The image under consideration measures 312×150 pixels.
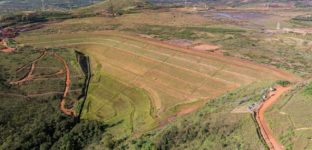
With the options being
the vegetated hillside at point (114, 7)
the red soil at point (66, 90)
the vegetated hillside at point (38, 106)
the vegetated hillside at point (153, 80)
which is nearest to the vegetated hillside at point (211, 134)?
the vegetated hillside at point (153, 80)

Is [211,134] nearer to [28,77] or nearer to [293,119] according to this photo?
[293,119]

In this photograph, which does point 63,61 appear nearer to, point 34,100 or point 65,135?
point 34,100

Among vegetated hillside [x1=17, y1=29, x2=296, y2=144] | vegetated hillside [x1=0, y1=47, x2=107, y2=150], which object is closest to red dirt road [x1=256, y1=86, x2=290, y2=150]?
vegetated hillside [x1=17, y1=29, x2=296, y2=144]

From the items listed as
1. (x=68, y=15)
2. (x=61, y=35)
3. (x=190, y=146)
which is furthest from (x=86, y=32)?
(x=190, y=146)

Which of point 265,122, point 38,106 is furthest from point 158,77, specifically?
point 265,122

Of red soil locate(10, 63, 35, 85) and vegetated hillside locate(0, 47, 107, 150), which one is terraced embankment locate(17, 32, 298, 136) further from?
red soil locate(10, 63, 35, 85)

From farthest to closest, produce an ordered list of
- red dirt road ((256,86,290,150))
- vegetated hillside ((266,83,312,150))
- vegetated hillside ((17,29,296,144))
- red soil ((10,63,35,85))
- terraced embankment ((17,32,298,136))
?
red soil ((10,63,35,85)) < terraced embankment ((17,32,298,136)) < vegetated hillside ((17,29,296,144)) < red dirt road ((256,86,290,150)) < vegetated hillside ((266,83,312,150))
